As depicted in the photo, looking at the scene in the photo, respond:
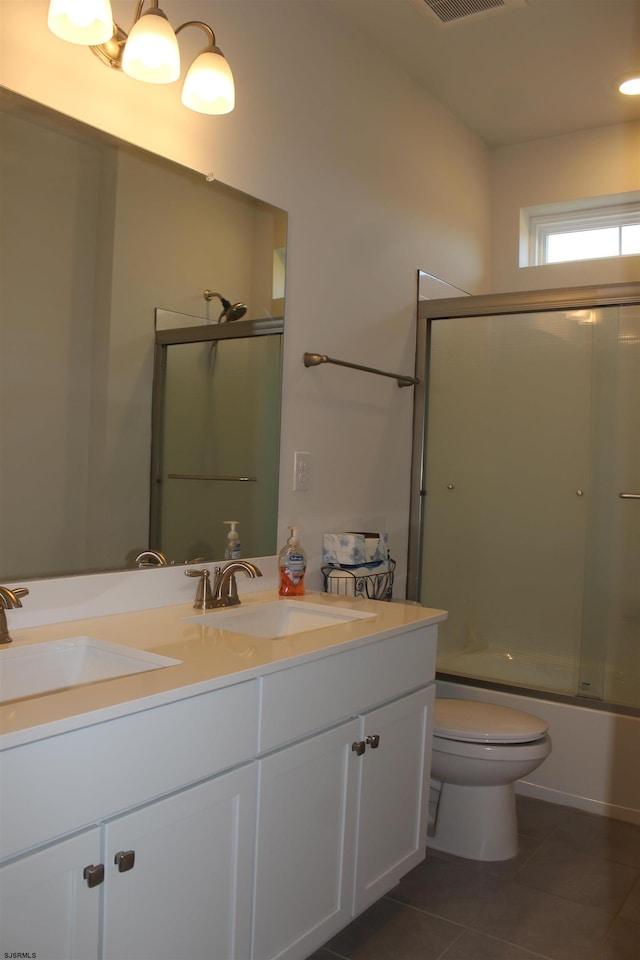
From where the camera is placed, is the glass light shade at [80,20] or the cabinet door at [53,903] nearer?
the cabinet door at [53,903]

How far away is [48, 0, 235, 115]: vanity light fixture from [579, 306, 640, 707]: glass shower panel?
1.67 meters

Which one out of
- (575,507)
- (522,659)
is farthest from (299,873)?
(575,507)

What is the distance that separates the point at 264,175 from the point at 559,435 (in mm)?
1463

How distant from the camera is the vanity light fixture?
59.1 inches

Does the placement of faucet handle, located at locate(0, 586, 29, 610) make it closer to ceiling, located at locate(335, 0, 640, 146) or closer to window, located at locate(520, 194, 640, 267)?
ceiling, located at locate(335, 0, 640, 146)

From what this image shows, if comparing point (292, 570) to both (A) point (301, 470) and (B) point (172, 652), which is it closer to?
(A) point (301, 470)

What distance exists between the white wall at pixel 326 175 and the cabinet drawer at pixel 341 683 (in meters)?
0.59

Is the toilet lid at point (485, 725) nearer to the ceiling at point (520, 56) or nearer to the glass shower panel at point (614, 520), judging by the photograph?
the glass shower panel at point (614, 520)

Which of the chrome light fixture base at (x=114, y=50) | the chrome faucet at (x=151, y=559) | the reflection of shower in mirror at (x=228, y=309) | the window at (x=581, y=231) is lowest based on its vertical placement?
the chrome faucet at (x=151, y=559)

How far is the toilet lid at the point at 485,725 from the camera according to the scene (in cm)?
229

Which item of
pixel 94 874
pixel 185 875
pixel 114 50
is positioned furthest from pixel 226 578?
pixel 114 50

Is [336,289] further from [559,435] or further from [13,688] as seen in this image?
[13,688]

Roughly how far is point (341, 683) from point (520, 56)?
246 cm

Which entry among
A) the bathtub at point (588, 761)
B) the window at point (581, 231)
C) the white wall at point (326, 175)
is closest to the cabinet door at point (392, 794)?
the white wall at point (326, 175)
